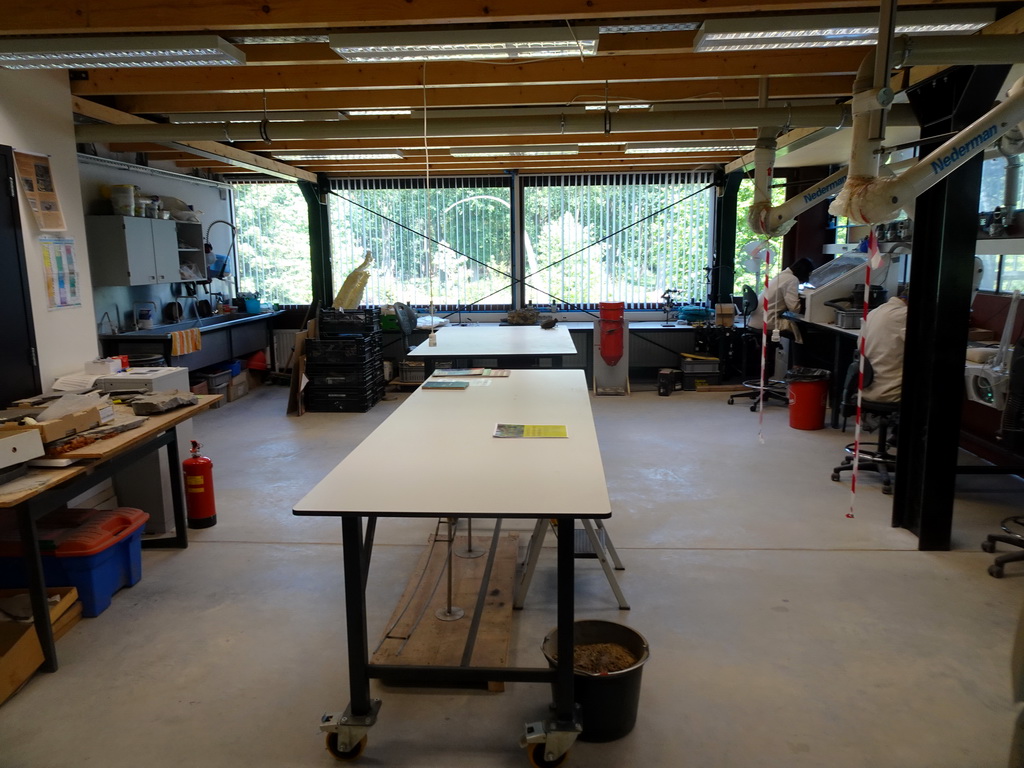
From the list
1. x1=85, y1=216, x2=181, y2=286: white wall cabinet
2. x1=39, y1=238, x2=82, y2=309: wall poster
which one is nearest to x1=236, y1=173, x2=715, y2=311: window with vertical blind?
x1=85, y1=216, x2=181, y2=286: white wall cabinet

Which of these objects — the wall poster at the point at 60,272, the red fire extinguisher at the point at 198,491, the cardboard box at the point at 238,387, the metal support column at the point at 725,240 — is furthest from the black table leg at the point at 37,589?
the metal support column at the point at 725,240

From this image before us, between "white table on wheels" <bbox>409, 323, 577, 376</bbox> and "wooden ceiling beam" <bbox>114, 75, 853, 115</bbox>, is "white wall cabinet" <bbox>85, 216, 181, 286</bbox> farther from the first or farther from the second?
"white table on wheels" <bbox>409, 323, 577, 376</bbox>

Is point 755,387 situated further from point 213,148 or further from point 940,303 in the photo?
point 213,148

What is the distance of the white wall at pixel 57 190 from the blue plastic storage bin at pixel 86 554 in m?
1.02

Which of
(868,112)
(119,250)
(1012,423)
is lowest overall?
(1012,423)

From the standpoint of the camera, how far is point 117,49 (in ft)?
11.0

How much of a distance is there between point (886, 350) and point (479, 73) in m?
3.19

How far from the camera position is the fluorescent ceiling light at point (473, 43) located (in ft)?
10.5

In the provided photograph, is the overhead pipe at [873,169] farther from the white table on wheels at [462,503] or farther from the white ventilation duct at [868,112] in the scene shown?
the white table on wheels at [462,503]

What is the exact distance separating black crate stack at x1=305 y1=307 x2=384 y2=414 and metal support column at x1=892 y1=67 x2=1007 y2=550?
16.7ft

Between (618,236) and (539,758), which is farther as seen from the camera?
(618,236)

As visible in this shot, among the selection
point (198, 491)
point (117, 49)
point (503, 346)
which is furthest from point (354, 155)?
point (198, 491)

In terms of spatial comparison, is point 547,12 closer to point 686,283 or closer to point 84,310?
point 84,310

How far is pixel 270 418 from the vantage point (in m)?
7.16
